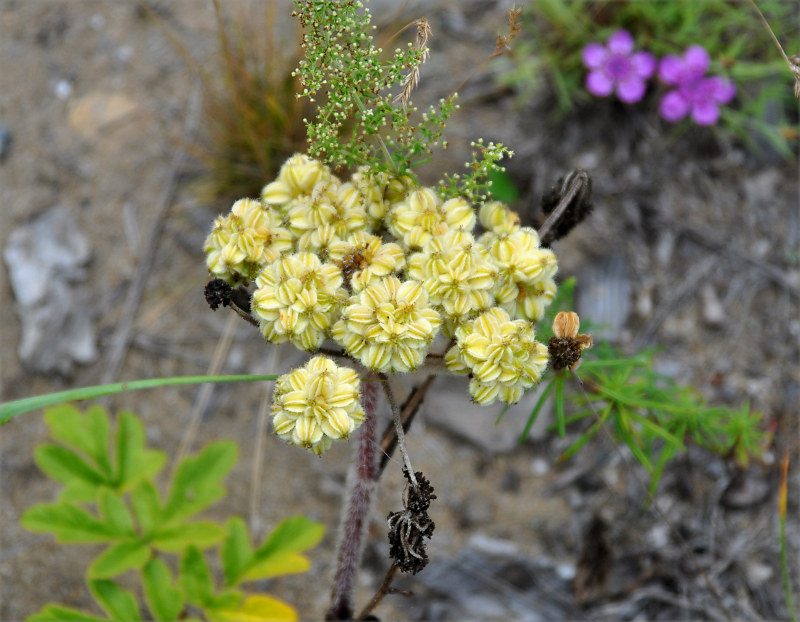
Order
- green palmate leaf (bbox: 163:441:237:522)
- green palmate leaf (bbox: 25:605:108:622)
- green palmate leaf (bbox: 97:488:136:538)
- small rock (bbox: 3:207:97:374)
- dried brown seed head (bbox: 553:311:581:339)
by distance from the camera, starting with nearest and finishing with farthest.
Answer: dried brown seed head (bbox: 553:311:581:339) → green palmate leaf (bbox: 25:605:108:622) → green palmate leaf (bbox: 97:488:136:538) → green palmate leaf (bbox: 163:441:237:522) → small rock (bbox: 3:207:97:374)

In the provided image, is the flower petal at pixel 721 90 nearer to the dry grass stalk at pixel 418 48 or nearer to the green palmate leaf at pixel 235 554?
the dry grass stalk at pixel 418 48

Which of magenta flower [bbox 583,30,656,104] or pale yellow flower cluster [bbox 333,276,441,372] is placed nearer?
pale yellow flower cluster [bbox 333,276,441,372]

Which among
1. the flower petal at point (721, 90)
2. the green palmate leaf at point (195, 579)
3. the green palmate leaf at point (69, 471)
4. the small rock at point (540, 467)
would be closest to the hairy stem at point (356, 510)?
the green palmate leaf at point (195, 579)

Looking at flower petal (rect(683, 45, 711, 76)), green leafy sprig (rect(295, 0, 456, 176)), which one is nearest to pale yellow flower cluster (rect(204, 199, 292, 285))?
green leafy sprig (rect(295, 0, 456, 176))

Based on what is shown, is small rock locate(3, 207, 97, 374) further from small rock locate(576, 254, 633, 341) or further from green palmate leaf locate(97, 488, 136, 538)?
small rock locate(576, 254, 633, 341)

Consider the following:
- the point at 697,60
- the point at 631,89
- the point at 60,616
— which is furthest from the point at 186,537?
the point at 697,60

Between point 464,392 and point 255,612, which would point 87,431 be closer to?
point 255,612
